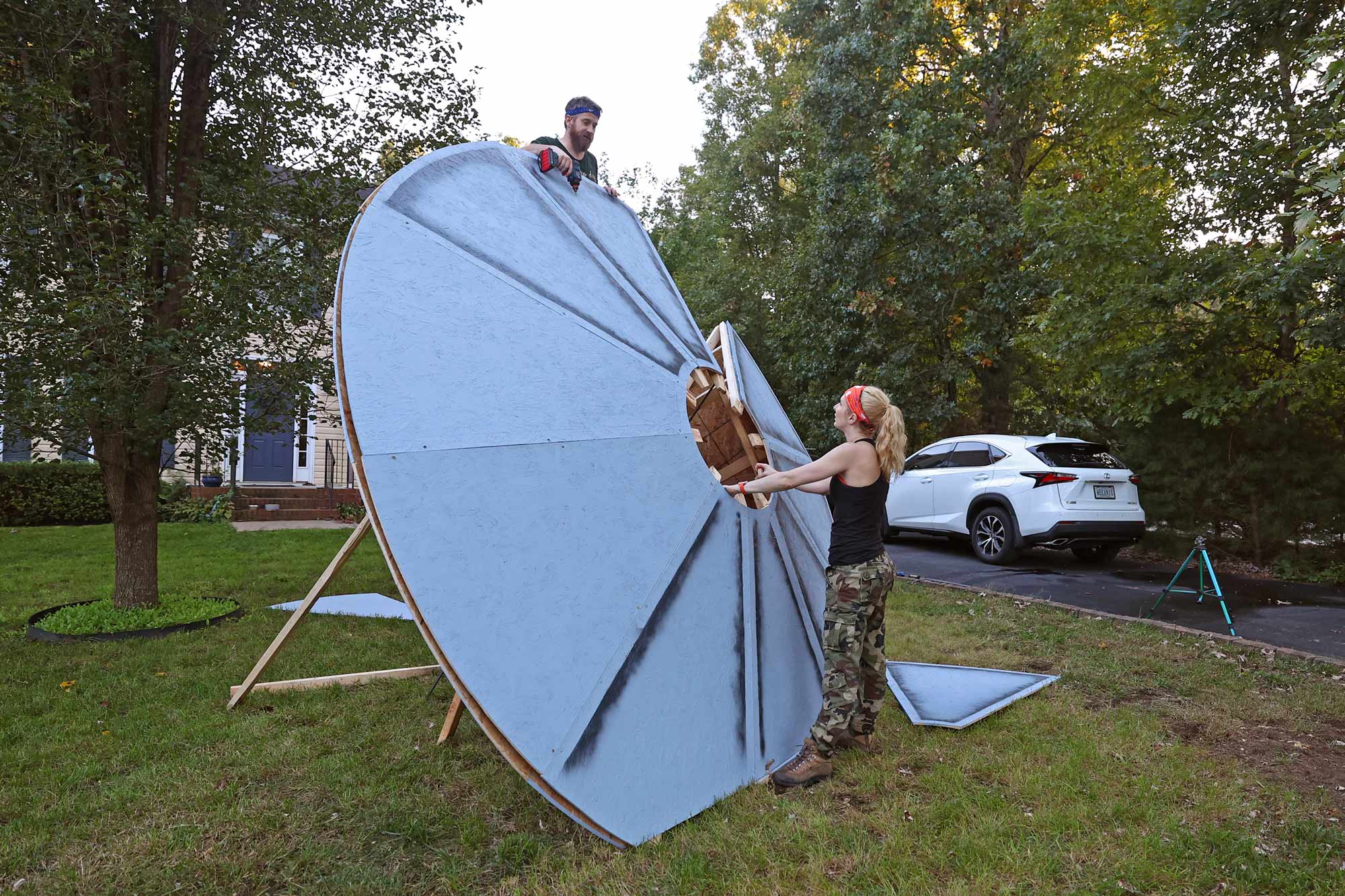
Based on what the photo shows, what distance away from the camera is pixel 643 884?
2.69 meters

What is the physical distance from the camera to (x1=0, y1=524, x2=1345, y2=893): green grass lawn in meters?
2.79

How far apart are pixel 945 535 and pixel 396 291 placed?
1034 cm

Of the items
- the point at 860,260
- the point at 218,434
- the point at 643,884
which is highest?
the point at 860,260

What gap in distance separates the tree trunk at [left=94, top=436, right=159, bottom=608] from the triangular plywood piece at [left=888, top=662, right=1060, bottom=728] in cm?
621

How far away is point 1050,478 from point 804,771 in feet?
24.4

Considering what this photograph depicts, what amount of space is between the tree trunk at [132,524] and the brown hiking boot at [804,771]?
5.93m

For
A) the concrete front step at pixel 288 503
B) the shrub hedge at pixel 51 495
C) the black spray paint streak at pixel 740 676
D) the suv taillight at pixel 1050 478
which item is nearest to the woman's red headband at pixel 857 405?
the black spray paint streak at pixel 740 676

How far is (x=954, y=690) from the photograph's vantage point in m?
4.86

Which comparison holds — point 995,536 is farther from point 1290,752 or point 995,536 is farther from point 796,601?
point 796,601

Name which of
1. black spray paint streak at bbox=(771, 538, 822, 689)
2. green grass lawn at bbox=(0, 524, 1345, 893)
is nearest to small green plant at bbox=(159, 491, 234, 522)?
green grass lawn at bbox=(0, 524, 1345, 893)

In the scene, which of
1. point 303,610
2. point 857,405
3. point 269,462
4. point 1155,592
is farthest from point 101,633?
point 269,462

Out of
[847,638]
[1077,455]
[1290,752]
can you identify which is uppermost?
[1077,455]

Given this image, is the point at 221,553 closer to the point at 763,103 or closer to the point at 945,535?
the point at 945,535

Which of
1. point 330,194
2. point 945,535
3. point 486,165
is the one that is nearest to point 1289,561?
point 945,535
